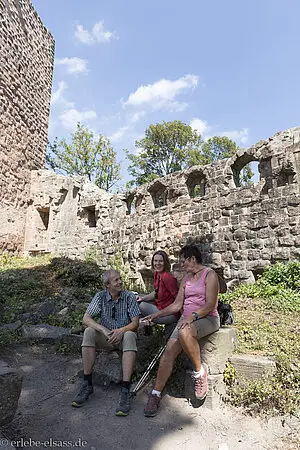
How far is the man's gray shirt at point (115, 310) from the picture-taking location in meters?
3.72

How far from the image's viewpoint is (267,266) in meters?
6.96

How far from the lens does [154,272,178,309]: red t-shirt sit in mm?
4211

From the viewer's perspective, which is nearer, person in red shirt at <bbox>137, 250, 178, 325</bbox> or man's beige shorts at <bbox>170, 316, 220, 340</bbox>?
man's beige shorts at <bbox>170, 316, 220, 340</bbox>

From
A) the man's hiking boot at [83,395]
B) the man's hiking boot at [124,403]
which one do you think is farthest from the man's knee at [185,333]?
the man's hiking boot at [83,395]

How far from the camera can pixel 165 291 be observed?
426 centimetres

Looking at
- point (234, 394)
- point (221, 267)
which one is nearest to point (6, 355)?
point (234, 394)

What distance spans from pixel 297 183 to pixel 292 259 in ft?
5.09

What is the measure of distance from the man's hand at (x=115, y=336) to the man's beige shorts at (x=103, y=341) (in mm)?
46

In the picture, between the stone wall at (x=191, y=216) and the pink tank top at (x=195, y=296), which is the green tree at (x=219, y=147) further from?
the pink tank top at (x=195, y=296)

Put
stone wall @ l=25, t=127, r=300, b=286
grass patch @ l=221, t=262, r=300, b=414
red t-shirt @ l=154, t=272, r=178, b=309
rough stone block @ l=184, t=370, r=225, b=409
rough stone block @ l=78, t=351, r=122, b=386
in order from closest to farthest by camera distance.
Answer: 1. grass patch @ l=221, t=262, r=300, b=414
2. rough stone block @ l=184, t=370, r=225, b=409
3. rough stone block @ l=78, t=351, r=122, b=386
4. red t-shirt @ l=154, t=272, r=178, b=309
5. stone wall @ l=25, t=127, r=300, b=286

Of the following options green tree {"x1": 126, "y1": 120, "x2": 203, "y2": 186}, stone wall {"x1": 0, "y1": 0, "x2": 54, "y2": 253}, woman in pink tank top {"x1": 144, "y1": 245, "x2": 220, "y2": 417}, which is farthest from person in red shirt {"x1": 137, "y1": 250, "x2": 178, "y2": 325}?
green tree {"x1": 126, "y1": 120, "x2": 203, "y2": 186}

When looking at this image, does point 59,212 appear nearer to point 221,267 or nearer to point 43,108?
point 43,108

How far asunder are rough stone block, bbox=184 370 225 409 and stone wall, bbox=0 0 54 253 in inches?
384

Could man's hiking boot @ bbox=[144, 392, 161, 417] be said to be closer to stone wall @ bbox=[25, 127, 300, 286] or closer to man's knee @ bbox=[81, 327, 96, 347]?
man's knee @ bbox=[81, 327, 96, 347]
